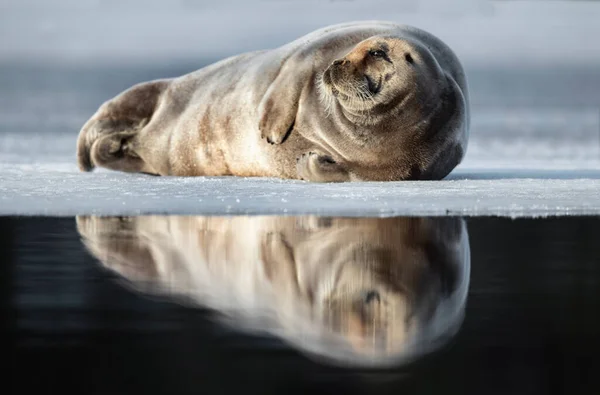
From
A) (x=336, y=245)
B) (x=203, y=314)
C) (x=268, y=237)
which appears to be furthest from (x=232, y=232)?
(x=203, y=314)

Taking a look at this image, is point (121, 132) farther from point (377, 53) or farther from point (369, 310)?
point (369, 310)

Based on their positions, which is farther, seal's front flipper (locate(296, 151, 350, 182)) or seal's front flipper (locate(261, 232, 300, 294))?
seal's front flipper (locate(296, 151, 350, 182))

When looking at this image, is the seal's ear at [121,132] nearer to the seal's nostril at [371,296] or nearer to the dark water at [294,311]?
the dark water at [294,311]

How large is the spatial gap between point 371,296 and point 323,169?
414 centimetres

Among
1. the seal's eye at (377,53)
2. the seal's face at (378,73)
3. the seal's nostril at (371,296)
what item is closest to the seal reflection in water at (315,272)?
the seal's nostril at (371,296)

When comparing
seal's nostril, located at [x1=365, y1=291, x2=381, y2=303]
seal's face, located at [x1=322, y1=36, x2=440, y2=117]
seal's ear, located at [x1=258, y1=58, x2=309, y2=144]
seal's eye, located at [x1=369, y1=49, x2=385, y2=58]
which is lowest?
seal's ear, located at [x1=258, y1=58, x2=309, y2=144]

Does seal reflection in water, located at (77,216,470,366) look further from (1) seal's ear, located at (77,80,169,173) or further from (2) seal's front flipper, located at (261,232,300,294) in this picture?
(1) seal's ear, located at (77,80,169,173)

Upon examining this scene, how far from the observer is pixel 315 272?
135 inches

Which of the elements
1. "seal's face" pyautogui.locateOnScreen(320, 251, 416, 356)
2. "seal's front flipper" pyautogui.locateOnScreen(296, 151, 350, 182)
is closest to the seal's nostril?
"seal's face" pyautogui.locateOnScreen(320, 251, 416, 356)

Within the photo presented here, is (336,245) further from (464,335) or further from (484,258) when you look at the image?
(464,335)

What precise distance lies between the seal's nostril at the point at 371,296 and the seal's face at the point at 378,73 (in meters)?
3.76

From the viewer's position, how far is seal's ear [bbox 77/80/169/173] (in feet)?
29.1

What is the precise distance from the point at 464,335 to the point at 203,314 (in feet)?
2.06

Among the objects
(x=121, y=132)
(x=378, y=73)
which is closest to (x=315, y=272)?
(x=378, y=73)
